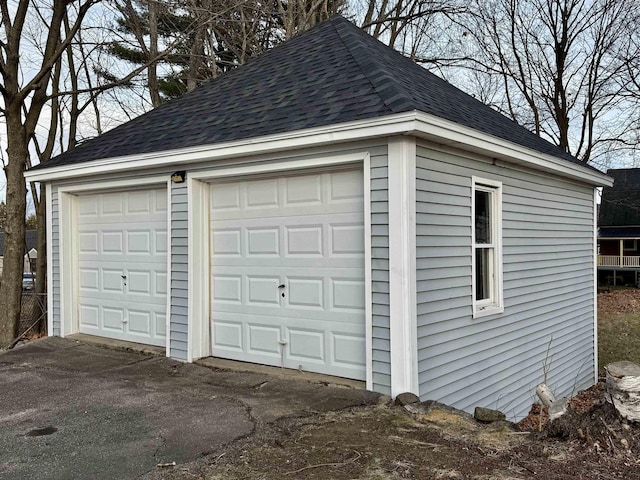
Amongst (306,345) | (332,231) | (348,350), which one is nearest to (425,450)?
(348,350)

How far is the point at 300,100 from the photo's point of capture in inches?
235

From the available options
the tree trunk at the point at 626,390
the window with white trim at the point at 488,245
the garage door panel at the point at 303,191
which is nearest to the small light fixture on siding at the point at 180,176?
the garage door panel at the point at 303,191

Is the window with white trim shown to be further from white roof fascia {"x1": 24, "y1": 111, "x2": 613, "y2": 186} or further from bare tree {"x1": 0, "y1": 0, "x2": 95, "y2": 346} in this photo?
bare tree {"x1": 0, "y1": 0, "x2": 95, "y2": 346}

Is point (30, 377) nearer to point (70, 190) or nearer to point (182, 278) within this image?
point (182, 278)

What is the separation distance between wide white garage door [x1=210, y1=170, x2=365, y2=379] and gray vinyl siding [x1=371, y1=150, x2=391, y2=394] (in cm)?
30

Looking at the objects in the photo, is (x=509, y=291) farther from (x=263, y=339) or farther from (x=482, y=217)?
(x=263, y=339)

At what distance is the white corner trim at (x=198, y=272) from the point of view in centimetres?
647

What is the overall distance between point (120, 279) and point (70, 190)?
1.55 meters

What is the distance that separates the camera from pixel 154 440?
406 centimetres

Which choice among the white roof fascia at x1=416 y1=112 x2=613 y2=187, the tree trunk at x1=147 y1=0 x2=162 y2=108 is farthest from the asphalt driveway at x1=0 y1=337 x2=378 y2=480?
the tree trunk at x1=147 y1=0 x2=162 y2=108

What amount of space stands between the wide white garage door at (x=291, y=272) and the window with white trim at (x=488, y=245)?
154 cm

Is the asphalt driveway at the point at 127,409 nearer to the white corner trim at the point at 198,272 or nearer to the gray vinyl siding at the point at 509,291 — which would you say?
the white corner trim at the point at 198,272

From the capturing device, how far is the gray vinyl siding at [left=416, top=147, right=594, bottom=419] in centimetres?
520

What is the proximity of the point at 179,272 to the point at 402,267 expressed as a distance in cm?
305
